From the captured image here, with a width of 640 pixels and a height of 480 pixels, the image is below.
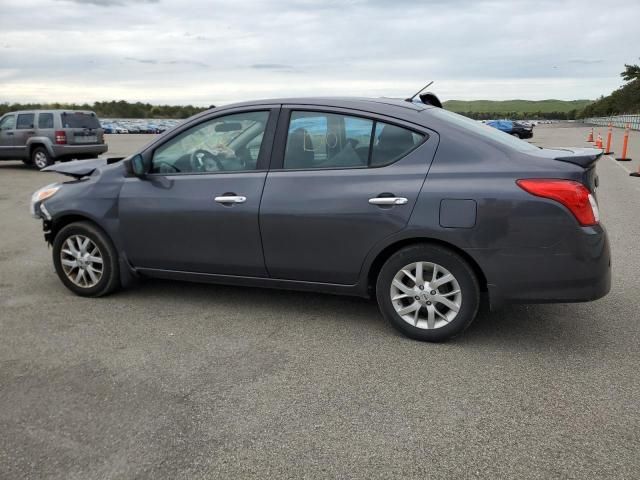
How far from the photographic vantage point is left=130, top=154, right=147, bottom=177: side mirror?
4.76 meters

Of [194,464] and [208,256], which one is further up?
[208,256]

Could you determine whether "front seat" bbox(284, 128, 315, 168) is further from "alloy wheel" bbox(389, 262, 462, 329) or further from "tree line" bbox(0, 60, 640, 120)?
"tree line" bbox(0, 60, 640, 120)

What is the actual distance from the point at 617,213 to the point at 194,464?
8376 millimetres

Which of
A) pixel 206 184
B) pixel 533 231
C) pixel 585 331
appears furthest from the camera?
pixel 206 184

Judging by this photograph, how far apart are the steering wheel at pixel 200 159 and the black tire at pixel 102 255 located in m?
1.02

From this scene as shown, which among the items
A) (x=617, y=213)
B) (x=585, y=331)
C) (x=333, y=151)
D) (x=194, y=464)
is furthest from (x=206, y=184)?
(x=617, y=213)

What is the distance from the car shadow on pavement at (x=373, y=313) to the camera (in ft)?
13.7

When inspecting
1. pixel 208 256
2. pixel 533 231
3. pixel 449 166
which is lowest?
pixel 208 256

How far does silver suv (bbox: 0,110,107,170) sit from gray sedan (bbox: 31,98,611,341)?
527 inches

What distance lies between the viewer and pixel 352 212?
4121 millimetres

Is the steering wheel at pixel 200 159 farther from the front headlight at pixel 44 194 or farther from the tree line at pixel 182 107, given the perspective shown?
the tree line at pixel 182 107

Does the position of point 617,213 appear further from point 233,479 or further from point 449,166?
point 233,479

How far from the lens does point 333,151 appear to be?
14.2 ft

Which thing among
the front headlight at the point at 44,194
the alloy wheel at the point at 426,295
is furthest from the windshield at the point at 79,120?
the alloy wheel at the point at 426,295
